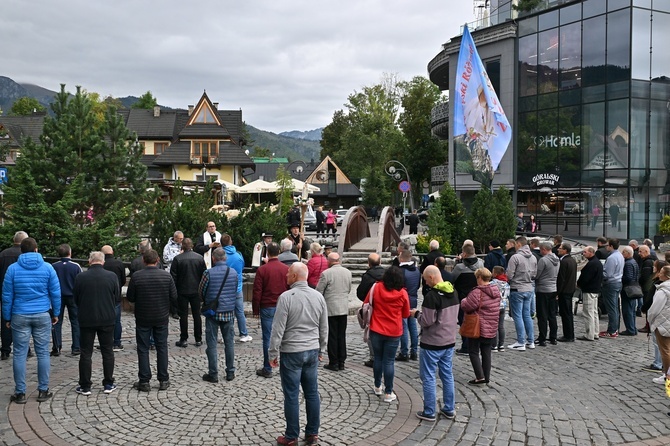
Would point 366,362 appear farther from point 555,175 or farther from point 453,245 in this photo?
point 555,175

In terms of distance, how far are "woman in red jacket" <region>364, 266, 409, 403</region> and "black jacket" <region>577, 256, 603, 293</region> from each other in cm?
499

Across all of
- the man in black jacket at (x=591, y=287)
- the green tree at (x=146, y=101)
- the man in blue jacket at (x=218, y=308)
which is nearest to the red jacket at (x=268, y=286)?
the man in blue jacket at (x=218, y=308)

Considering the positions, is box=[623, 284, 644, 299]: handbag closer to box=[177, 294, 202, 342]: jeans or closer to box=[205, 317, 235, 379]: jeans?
box=[205, 317, 235, 379]: jeans

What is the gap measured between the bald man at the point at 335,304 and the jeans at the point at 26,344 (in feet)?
11.9

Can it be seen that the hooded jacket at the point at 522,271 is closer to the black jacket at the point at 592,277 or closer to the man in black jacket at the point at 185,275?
the black jacket at the point at 592,277

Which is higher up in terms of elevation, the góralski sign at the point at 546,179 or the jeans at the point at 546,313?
the góralski sign at the point at 546,179

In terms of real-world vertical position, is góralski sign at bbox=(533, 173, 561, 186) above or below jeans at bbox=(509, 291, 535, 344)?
above

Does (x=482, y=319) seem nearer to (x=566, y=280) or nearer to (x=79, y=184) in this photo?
(x=566, y=280)

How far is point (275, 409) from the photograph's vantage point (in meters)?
7.06

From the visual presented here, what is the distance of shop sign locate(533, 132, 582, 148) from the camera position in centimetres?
3225

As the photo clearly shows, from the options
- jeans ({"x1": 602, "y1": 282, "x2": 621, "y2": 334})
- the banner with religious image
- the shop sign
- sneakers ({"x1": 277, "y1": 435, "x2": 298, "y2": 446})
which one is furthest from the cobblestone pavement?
the shop sign

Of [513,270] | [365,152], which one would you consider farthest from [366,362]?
[365,152]

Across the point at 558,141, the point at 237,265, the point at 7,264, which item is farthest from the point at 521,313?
the point at 558,141

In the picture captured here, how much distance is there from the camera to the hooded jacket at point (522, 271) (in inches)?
398
